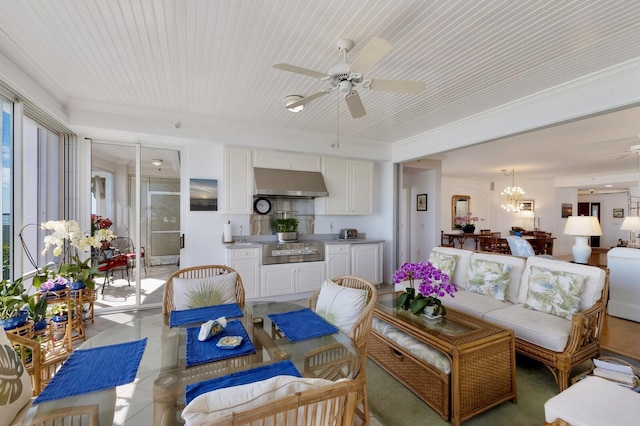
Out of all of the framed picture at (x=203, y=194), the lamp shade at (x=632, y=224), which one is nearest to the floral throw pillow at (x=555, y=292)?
the framed picture at (x=203, y=194)

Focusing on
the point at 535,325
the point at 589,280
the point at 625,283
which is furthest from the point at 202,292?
the point at 625,283

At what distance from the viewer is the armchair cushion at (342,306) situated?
6.27 feet

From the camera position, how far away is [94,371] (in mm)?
1299

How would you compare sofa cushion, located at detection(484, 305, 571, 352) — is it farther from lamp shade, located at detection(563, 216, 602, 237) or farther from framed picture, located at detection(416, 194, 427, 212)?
framed picture, located at detection(416, 194, 427, 212)

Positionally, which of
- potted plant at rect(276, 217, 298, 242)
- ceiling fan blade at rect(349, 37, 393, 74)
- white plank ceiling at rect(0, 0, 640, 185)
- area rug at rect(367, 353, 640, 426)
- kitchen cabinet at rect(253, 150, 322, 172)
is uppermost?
white plank ceiling at rect(0, 0, 640, 185)

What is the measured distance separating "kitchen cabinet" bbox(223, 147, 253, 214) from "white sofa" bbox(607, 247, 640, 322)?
198 inches

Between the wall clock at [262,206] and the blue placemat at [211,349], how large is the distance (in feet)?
10.4

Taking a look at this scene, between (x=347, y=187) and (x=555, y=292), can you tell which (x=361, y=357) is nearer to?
(x=555, y=292)

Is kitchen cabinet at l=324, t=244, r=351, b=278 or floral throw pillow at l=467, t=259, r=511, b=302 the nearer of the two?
floral throw pillow at l=467, t=259, r=511, b=302

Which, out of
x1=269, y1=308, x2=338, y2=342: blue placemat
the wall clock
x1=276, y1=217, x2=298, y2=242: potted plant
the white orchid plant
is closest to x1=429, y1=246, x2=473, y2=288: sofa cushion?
x1=269, y1=308, x2=338, y2=342: blue placemat

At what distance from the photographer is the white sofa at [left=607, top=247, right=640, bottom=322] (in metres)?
3.62

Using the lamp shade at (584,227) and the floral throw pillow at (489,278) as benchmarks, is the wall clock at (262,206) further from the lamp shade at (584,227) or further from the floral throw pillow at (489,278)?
the lamp shade at (584,227)

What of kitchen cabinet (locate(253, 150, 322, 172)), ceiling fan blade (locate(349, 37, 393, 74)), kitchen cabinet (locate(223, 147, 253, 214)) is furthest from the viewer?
kitchen cabinet (locate(253, 150, 322, 172))

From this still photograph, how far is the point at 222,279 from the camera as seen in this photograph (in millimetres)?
2361
